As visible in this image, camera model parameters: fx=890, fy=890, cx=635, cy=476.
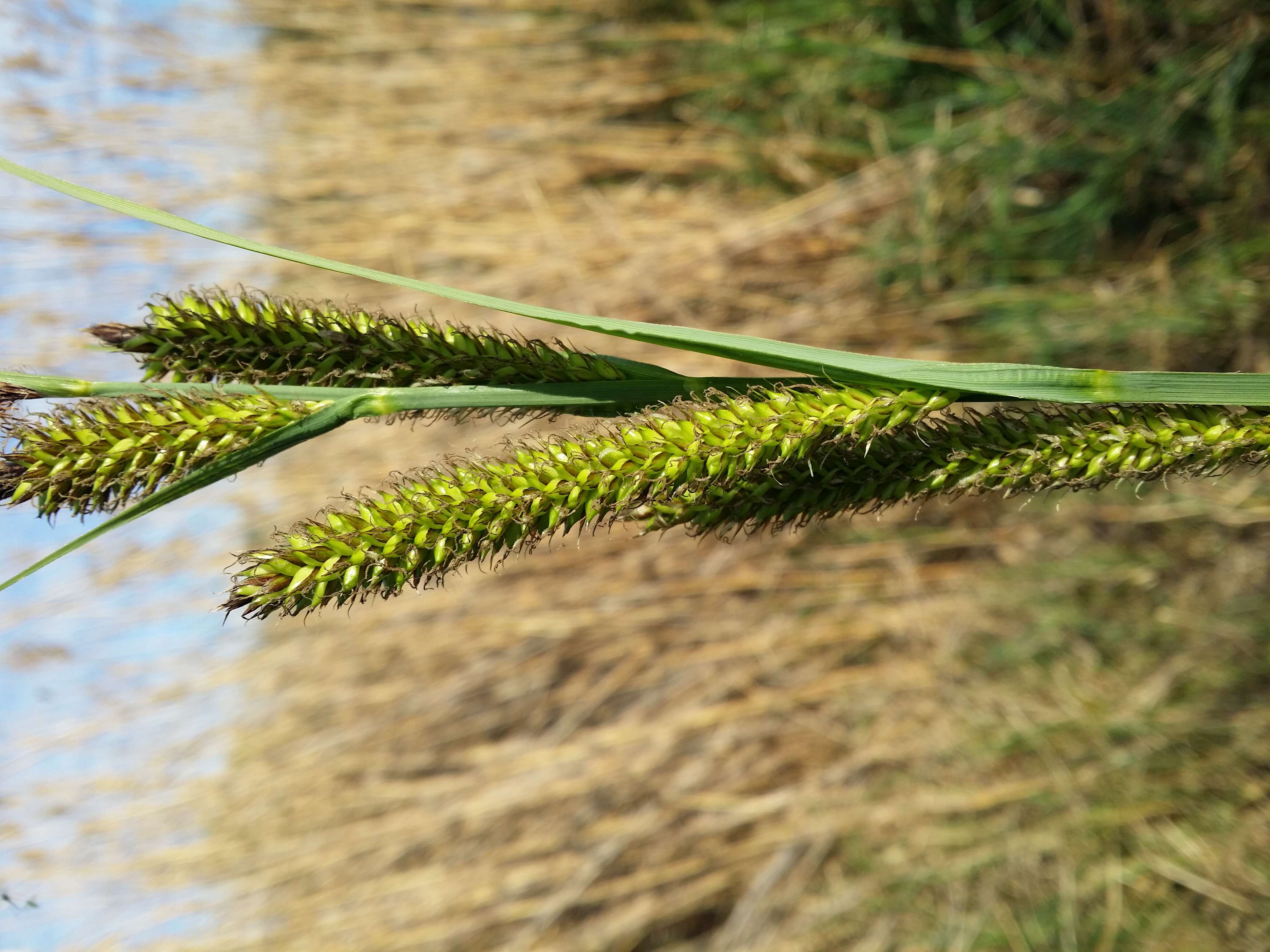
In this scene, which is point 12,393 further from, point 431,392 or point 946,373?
point 946,373

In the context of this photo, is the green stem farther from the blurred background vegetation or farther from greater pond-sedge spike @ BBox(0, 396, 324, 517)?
the blurred background vegetation

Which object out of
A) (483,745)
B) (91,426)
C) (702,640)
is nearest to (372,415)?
(91,426)

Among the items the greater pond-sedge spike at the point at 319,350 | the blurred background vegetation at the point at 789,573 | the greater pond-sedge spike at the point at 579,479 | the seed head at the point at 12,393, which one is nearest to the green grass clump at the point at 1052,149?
the blurred background vegetation at the point at 789,573

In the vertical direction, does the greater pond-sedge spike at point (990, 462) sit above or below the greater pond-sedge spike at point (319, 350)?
below

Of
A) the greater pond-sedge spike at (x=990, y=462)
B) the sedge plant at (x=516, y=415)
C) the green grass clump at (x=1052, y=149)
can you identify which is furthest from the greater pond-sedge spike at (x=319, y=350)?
the green grass clump at (x=1052, y=149)

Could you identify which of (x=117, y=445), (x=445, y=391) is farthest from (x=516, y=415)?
(x=117, y=445)

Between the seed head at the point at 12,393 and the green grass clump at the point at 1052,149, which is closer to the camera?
the seed head at the point at 12,393

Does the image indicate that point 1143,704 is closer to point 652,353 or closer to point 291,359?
point 652,353

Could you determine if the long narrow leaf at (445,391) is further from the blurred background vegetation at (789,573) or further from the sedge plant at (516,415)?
the blurred background vegetation at (789,573)
